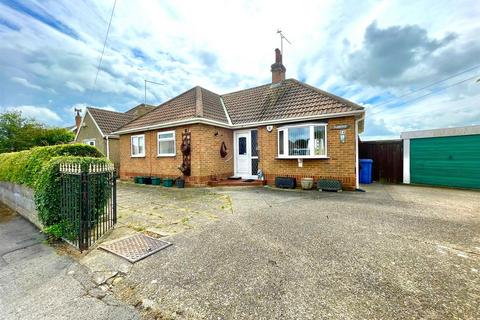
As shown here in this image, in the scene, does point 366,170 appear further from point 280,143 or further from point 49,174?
point 49,174

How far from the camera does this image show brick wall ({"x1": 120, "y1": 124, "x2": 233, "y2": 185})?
1027 cm

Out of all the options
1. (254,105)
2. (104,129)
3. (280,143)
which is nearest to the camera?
(280,143)

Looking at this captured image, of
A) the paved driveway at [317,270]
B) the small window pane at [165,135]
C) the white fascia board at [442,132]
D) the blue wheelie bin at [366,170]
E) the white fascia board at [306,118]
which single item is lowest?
the paved driveway at [317,270]

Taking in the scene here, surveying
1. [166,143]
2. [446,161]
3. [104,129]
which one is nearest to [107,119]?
[104,129]

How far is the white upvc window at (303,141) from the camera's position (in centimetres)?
912

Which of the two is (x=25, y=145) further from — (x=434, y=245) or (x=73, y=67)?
(x=434, y=245)

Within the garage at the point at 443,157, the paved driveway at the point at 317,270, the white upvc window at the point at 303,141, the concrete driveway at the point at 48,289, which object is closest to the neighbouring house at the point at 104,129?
the white upvc window at the point at 303,141

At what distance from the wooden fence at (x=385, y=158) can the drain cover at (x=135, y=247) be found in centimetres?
1192

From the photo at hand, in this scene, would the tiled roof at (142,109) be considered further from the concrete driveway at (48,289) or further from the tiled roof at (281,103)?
the concrete driveway at (48,289)

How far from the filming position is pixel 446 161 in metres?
9.34

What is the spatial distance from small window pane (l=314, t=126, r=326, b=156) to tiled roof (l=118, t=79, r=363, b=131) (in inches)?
27.6

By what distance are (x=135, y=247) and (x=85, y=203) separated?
1305mm

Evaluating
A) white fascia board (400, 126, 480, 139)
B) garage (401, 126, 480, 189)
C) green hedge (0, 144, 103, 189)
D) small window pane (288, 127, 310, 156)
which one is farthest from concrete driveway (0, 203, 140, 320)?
white fascia board (400, 126, 480, 139)

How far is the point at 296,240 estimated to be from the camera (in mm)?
3801
